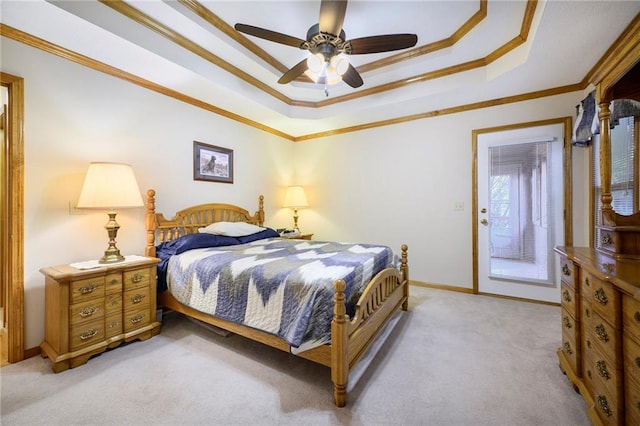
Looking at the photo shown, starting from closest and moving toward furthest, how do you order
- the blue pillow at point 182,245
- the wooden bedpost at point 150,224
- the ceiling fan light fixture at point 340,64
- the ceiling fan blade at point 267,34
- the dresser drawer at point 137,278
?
the ceiling fan blade at point 267,34 → the dresser drawer at point 137,278 → the ceiling fan light fixture at point 340,64 → the blue pillow at point 182,245 → the wooden bedpost at point 150,224

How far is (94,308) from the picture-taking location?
6.31 feet

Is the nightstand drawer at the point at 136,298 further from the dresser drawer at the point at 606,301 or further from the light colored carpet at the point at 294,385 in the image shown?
the dresser drawer at the point at 606,301

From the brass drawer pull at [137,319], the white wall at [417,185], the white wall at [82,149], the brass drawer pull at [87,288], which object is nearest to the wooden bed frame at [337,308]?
the white wall at [82,149]

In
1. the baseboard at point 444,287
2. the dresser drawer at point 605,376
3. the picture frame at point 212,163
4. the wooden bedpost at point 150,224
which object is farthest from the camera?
the baseboard at point 444,287

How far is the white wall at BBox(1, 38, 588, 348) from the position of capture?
2.04 metres

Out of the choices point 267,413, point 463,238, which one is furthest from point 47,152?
point 463,238

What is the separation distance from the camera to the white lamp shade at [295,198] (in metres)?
4.38

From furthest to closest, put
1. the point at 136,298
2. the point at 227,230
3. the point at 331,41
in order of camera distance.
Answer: the point at 227,230 < the point at 136,298 < the point at 331,41

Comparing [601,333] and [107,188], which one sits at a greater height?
[107,188]

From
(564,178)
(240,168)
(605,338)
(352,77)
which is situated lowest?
(605,338)

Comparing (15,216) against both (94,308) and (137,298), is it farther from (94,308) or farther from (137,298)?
(137,298)

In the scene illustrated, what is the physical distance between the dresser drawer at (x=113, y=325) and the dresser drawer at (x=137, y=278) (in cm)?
22

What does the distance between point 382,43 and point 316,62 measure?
574 mm

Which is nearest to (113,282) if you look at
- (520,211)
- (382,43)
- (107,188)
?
(107,188)
